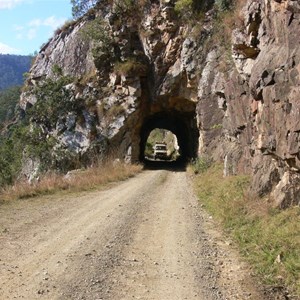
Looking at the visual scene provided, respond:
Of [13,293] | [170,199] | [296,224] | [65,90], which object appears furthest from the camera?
[65,90]

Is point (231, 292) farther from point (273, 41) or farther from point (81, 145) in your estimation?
point (81, 145)

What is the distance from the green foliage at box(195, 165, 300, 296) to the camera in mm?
6086

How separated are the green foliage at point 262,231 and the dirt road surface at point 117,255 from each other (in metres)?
0.33

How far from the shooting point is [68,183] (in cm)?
1620

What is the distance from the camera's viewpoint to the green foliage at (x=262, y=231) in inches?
240

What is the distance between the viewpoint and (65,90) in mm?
27594

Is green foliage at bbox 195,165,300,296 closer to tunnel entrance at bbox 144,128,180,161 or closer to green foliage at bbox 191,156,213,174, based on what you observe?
green foliage at bbox 191,156,213,174

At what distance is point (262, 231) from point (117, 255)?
301cm

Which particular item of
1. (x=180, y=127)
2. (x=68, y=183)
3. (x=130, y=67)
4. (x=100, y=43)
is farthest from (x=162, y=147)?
(x=68, y=183)

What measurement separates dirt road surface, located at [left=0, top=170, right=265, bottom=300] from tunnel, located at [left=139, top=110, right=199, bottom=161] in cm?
1764

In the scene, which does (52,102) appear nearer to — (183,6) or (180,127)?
(183,6)

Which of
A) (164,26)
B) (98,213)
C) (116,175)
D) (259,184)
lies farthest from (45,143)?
(259,184)

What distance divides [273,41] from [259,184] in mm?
3816

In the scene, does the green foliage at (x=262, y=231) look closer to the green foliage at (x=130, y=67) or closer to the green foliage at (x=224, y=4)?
the green foliage at (x=224, y=4)
